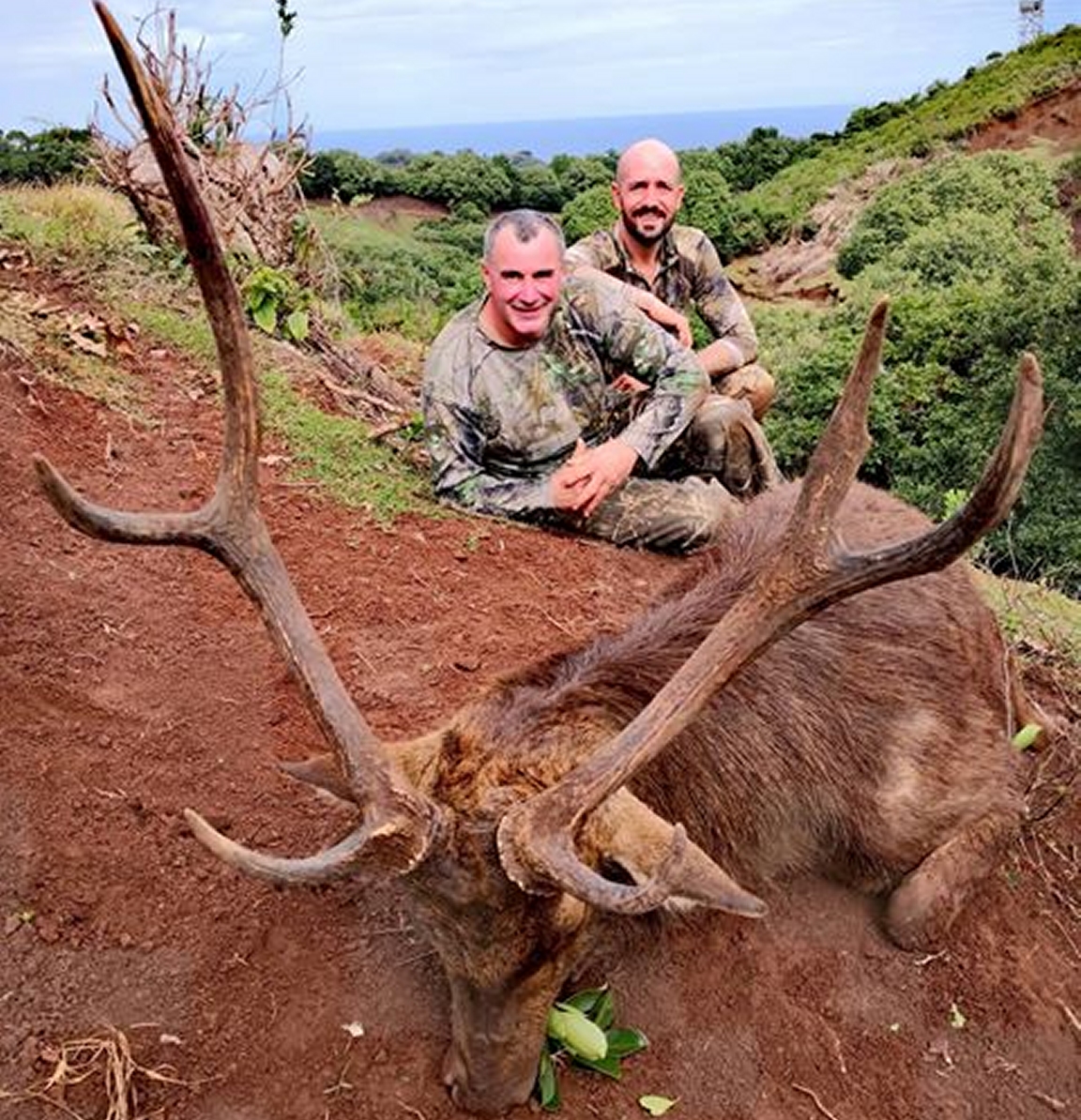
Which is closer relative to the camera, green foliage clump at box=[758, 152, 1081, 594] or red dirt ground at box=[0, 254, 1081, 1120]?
red dirt ground at box=[0, 254, 1081, 1120]

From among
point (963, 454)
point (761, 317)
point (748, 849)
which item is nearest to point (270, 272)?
point (748, 849)

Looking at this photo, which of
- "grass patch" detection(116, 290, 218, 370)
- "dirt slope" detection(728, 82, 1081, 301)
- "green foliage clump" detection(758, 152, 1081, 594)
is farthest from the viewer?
"dirt slope" detection(728, 82, 1081, 301)

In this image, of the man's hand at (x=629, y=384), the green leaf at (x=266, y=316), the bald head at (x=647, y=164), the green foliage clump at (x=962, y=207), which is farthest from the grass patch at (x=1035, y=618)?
the green foliage clump at (x=962, y=207)

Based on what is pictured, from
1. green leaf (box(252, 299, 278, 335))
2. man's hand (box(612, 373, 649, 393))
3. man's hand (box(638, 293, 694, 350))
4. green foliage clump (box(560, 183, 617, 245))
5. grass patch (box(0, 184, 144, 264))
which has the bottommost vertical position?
green foliage clump (box(560, 183, 617, 245))

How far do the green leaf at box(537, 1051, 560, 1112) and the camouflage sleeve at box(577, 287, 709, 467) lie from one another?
3.29 meters

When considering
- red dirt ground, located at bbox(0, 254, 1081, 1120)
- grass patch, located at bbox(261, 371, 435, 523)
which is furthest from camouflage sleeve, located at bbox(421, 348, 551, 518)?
red dirt ground, located at bbox(0, 254, 1081, 1120)

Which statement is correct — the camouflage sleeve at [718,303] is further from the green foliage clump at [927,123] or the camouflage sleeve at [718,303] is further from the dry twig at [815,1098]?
the green foliage clump at [927,123]

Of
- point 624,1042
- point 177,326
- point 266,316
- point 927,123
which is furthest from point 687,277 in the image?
point 927,123

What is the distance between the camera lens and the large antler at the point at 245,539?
2.52 metres

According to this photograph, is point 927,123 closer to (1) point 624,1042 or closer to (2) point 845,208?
(2) point 845,208

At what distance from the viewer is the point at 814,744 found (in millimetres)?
3691

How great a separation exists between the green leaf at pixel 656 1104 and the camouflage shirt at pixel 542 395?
10.2 ft

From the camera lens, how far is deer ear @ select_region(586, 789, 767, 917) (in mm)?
2568

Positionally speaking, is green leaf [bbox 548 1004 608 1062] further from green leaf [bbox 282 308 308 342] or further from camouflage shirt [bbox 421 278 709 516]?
green leaf [bbox 282 308 308 342]
